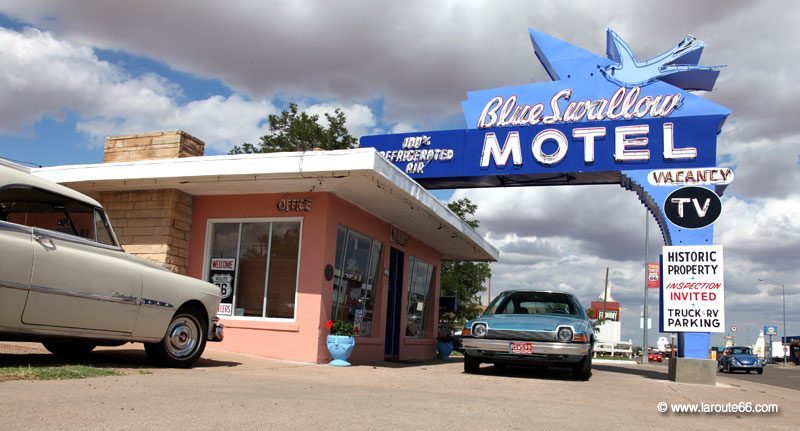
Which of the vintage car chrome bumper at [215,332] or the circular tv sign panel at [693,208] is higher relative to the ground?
the circular tv sign panel at [693,208]

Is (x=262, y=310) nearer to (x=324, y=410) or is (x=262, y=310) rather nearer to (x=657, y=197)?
(x=324, y=410)

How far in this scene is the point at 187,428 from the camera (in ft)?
13.0

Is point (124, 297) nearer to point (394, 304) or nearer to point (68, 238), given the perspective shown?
point (68, 238)

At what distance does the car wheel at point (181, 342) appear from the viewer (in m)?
7.38

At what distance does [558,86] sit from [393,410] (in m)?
12.2

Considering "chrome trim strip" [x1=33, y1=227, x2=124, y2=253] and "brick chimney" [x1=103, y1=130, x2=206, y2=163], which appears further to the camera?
"brick chimney" [x1=103, y1=130, x2=206, y2=163]

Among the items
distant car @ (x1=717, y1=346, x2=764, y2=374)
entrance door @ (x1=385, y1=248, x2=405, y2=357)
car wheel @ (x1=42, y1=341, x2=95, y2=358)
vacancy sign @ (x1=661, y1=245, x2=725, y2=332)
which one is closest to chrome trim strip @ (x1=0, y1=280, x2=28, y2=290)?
car wheel @ (x1=42, y1=341, x2=95, y2=358)

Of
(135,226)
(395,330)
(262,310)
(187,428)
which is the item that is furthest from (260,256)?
(187,428)

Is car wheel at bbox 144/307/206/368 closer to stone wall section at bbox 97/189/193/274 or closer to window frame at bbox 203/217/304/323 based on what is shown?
window frame at bbox 203/217/304/323

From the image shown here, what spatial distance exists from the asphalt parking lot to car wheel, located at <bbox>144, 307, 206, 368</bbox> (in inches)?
8.2

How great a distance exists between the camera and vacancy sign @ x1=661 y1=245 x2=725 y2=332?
1173cm

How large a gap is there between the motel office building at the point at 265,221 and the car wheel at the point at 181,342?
3.07m

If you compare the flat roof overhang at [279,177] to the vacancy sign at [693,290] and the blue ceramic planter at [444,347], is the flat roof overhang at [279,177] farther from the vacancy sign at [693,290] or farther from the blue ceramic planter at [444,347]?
the blue ceramic planter at [444,347]

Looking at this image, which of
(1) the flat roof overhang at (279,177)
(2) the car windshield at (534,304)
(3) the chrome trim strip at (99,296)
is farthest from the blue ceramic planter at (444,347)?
(3) the chrome trim strip at (99,296)
